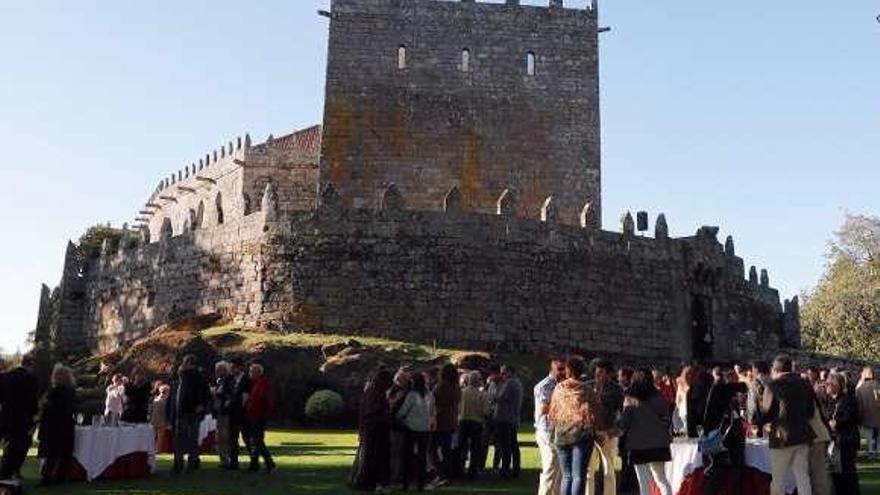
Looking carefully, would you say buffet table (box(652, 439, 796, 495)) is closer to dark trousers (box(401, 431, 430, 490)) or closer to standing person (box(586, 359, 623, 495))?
standing person (box(586, 359, 623, 495))

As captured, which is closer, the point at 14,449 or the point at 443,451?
the point at 14,449

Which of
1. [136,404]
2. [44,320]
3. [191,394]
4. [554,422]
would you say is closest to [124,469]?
[191,394]

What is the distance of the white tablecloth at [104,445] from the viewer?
13.0 metres

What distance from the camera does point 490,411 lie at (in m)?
13.9

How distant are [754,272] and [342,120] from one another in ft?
58.8

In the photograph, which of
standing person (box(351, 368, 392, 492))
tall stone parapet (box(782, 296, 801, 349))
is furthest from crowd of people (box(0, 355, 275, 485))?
tall stone parapet (box(782, 296, 801, 349))

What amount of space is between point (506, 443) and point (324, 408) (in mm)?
9872

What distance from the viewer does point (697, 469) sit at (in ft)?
33.9

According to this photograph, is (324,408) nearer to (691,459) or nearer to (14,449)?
(14,449)

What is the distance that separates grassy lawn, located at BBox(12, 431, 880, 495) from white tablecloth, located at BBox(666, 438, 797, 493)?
212cm

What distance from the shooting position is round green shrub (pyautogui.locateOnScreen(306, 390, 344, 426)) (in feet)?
74.4

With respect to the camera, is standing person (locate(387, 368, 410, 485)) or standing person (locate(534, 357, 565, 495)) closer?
standing person (locate(534, 357, 565, 495))

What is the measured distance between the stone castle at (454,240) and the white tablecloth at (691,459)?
16.8 m

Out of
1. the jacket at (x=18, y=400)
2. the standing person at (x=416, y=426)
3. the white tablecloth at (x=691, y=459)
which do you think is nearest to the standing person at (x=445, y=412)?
the standing person at (x=416, y=426)
